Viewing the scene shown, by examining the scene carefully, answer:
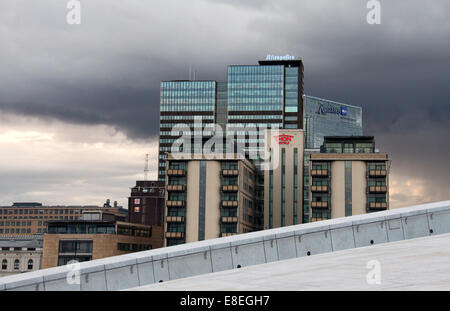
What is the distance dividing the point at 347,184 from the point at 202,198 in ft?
93.7

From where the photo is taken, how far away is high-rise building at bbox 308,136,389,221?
391 feet

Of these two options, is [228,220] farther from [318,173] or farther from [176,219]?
[318,173]

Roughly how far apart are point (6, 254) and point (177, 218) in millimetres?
76516

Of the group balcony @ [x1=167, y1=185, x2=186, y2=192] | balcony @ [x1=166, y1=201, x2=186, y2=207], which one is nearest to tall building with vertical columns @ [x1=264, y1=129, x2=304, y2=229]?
→ balcony @ [x1=167, y1=185, x2=186, y2=192]

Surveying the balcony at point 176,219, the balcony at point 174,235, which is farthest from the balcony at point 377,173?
the balcony at point 174,235

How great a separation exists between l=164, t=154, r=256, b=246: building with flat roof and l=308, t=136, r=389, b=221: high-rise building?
15.1m

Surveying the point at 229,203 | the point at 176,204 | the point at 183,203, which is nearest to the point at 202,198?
the point at 183,203

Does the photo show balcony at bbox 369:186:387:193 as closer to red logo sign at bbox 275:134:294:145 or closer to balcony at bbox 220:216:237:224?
balcony at bbox 220:216:237:224

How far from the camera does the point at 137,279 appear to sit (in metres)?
24.7

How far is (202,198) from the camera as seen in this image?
399 ft

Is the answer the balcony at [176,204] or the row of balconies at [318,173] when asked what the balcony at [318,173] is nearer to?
the row of balconies at [318,173]
